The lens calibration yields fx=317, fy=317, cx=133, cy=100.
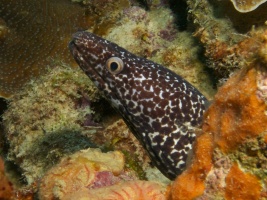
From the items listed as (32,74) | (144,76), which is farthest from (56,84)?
(144,76)

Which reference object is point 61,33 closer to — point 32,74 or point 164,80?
point 32,74

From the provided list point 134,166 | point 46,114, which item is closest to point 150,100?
point 134,166

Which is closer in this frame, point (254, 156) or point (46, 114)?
point (254, 156)

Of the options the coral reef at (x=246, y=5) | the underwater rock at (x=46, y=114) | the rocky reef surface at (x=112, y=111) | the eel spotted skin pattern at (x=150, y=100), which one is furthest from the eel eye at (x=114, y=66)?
the coral reef at (x=246, y=5)

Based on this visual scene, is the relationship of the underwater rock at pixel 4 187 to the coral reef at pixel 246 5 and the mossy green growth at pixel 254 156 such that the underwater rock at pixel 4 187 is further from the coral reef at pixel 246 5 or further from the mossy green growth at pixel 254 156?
the coral reef at pixel 246 5

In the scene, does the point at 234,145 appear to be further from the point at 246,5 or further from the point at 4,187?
the point at 246,5

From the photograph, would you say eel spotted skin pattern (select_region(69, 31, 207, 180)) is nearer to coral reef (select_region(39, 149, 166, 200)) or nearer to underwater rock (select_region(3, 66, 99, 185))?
coral reef (select_region(39, 149, 166, 200))
